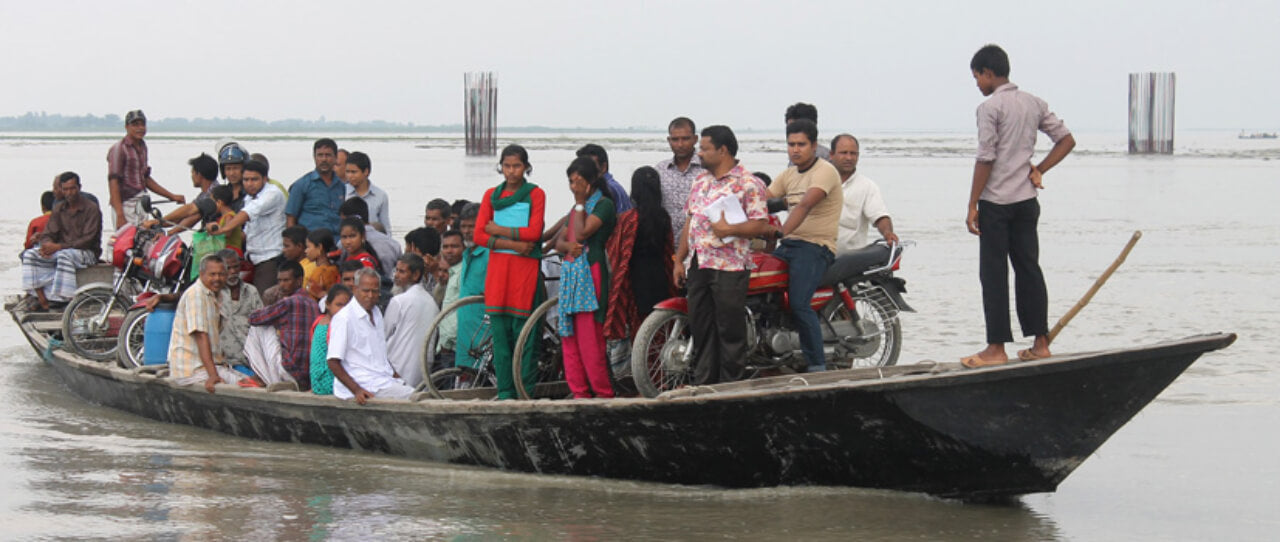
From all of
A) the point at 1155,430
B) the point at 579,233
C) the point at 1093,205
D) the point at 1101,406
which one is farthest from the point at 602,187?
the point at 1093,205

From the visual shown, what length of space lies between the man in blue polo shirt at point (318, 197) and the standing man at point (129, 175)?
2.16 m

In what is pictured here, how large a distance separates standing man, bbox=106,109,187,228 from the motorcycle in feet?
2.19

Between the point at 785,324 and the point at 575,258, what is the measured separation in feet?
3.73

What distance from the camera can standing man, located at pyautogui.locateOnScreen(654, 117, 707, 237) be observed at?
7184 millimetres

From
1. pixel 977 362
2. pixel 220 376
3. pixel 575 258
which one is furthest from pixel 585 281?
pixel 220 376

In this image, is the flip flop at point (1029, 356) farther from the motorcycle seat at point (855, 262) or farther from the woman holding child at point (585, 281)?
the woman holding child at point (585, 281)

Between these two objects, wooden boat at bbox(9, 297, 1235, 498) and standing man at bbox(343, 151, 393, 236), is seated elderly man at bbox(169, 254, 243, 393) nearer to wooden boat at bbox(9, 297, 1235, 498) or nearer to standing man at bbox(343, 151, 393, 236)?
wooden boat at bbox(9, 297, 1235, 498)

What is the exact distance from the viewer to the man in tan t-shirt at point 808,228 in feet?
21.9

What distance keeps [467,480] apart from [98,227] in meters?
5.31

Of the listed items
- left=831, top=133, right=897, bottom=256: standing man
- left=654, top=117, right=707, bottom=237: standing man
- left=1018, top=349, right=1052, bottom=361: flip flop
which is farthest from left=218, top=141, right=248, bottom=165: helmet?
left=1018, top=349, right=1052, bottom=361: flip flop

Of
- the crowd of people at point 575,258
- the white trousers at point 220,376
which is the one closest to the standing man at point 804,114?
the crowd of people at point 575,258

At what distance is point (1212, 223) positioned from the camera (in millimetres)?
24594

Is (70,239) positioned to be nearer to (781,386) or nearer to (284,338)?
(284,338)

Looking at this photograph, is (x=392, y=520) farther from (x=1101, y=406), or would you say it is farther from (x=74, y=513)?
(x=1101, y=406)
